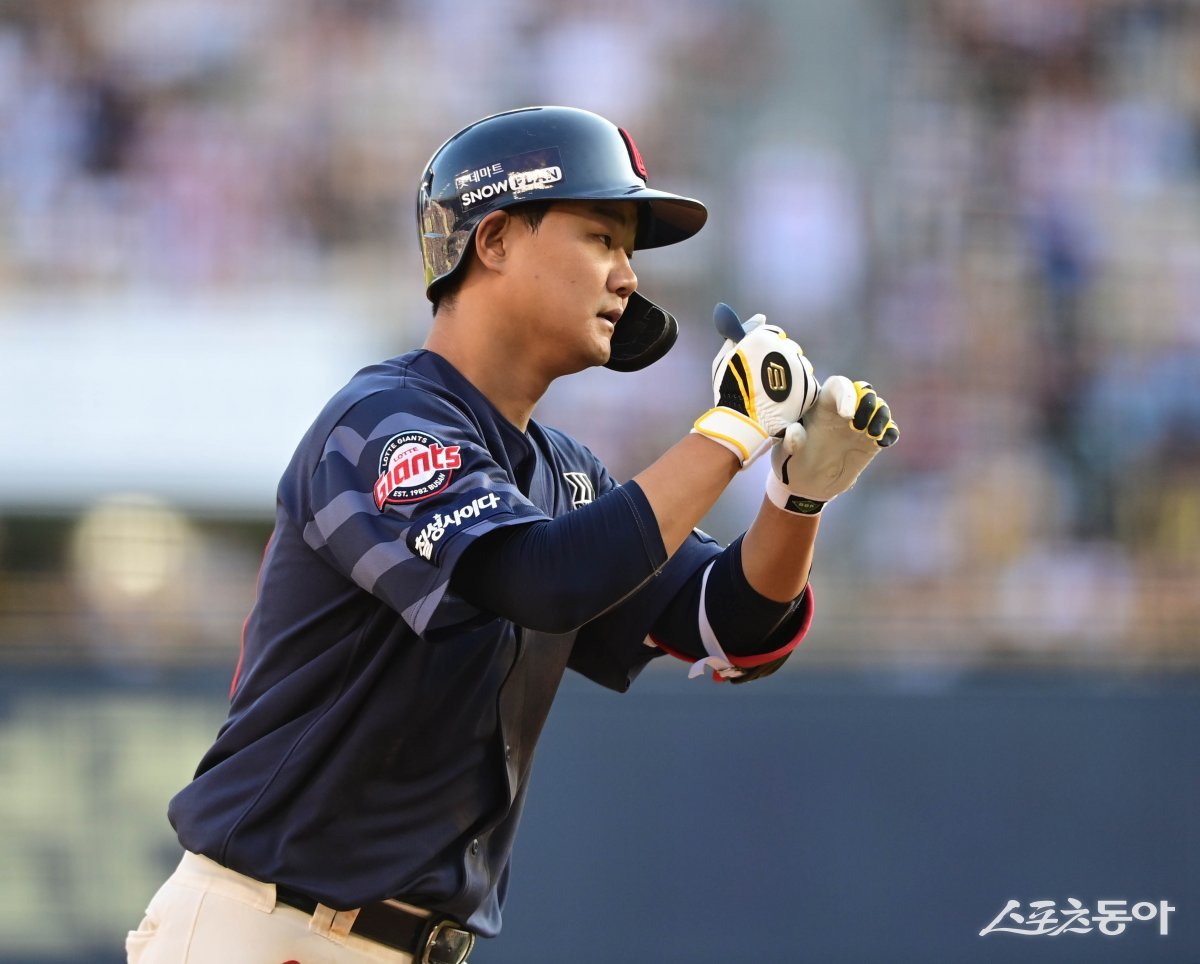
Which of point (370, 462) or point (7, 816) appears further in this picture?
point (7, 816)

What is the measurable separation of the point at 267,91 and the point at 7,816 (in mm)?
3216

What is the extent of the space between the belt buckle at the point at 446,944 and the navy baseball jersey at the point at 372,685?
3 cm

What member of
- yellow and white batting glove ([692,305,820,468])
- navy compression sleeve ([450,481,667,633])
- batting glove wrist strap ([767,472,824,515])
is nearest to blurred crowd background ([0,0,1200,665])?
batting glove wrist strap ([767,472,824,515])

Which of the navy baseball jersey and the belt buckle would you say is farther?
the belt buckle

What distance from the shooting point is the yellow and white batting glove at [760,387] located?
2777 mm

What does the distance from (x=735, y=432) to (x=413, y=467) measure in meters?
0.50

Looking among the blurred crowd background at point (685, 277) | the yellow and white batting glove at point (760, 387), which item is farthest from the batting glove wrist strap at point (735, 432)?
the blurred crowd background at point (685, 277)

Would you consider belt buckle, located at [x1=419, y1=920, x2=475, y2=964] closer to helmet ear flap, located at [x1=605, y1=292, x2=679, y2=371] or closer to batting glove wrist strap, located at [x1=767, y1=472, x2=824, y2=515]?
batting glove wrist strap, located at [x1=767, y1=472, x2=824, y2=515]

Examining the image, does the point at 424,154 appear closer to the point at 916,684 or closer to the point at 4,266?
the point at 4,266

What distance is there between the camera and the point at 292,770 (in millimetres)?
2801

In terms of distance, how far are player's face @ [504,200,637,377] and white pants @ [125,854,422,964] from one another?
3.29ft

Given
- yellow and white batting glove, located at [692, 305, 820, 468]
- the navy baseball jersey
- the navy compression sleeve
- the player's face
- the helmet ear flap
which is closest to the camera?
the navy compression sleeve

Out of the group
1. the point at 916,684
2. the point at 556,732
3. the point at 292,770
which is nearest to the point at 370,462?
the point at 292,770

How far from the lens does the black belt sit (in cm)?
283
